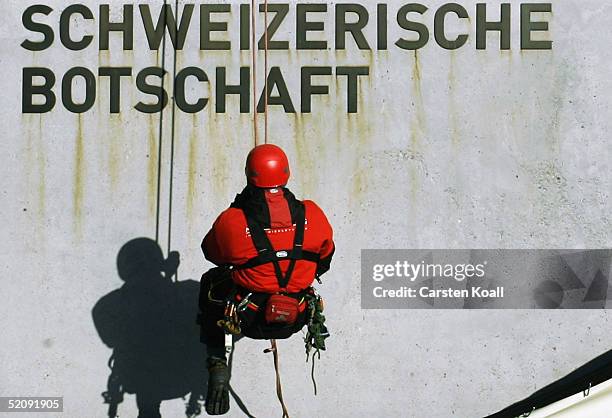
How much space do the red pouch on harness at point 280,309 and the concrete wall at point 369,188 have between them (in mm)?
932

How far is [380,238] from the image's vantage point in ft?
22.9

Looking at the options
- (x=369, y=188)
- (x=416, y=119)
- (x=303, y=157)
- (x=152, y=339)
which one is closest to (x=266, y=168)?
(x=303, y=157)

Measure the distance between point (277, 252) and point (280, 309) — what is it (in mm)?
299

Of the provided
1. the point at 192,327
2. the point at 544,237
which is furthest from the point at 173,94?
the point at 544,237

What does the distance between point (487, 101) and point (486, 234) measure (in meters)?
0.80

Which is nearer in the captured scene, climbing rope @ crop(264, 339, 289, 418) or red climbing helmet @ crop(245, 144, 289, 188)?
red climbing helmet @ crop(245, 144, 289, 188)

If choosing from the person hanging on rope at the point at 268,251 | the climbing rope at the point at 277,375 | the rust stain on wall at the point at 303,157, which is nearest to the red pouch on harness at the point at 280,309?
the person hanging on rope at the point at 268,251

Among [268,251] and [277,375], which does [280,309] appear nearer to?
[268,251]

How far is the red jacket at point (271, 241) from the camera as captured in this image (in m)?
6.05

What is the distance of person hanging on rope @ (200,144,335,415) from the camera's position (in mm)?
6051

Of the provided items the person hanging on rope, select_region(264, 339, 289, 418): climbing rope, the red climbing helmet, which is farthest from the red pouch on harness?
the red climbing helmet

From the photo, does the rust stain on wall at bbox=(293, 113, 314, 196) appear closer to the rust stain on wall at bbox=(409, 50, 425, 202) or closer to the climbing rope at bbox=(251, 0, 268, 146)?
the climbing rope at bbox=(251, 0, 268, 146)

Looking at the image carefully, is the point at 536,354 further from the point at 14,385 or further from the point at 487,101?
the point at 14,385

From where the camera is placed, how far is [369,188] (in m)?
6.98
